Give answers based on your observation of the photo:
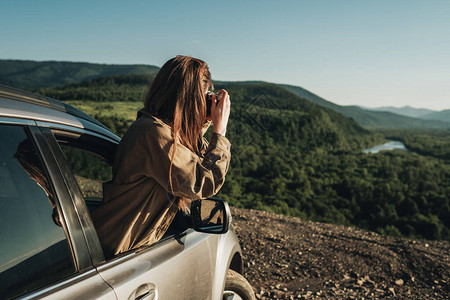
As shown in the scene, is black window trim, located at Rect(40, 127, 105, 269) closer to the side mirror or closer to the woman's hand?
the side mirror

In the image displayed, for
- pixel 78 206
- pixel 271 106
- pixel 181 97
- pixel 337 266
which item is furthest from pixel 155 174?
pixel 271 106

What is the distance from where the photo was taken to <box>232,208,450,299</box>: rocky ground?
409 cm

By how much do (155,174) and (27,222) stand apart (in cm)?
45

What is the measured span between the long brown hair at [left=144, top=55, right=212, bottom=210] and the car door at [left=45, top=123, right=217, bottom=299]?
0.20 metres

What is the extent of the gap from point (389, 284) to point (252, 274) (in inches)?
82.2

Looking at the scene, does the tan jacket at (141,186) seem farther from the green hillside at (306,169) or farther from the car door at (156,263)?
the green hillside at (306,169)

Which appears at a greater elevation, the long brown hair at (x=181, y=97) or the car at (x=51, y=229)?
the long brown hair at (x=181, y=97)

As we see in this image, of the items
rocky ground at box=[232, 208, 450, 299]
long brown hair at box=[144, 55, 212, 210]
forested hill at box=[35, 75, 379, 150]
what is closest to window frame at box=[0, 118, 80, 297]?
long brown hair at box=[144, 55, 212, 210]

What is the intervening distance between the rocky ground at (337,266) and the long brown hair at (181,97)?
2.79 metres

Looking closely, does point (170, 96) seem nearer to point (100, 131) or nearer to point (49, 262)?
point (100, 131)

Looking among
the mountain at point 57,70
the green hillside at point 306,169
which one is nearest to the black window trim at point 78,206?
the green hillside at point 306,169

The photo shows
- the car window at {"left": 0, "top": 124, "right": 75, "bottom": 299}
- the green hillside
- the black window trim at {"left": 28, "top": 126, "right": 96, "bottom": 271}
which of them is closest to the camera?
the car window at {"left": 0, "top": 124, "right": 75, "bottom": 299}

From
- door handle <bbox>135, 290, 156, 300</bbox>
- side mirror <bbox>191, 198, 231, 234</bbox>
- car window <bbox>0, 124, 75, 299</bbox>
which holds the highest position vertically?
car window <bbox>0, 124, 75, 299</bbox>

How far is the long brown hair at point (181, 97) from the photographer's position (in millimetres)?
1410
